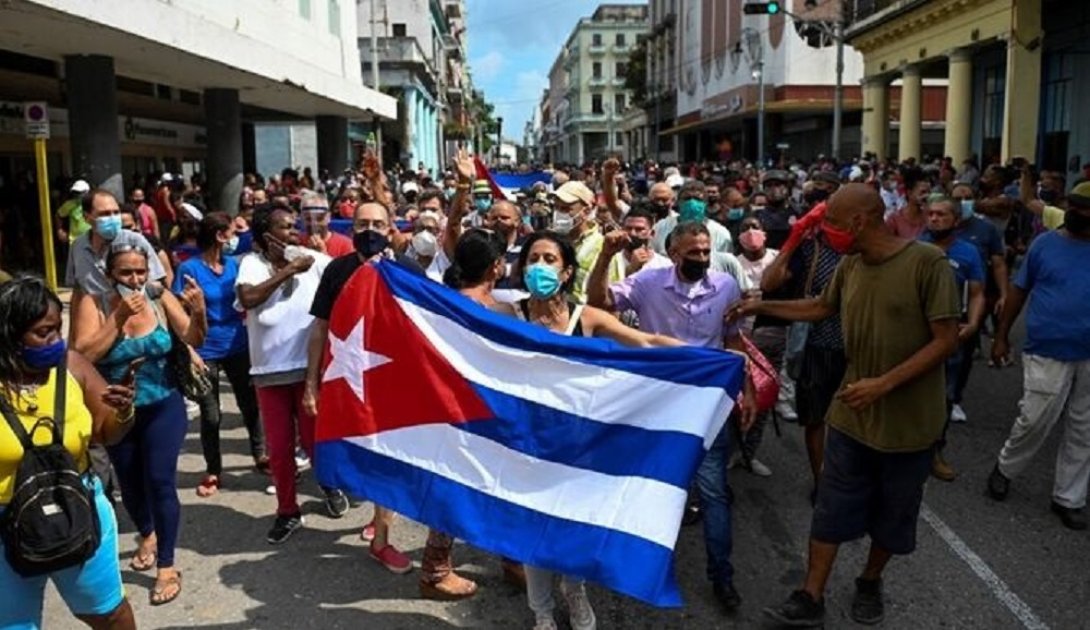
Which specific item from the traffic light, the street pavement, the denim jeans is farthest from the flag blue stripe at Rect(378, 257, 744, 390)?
the traffic light

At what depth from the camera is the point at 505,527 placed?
3.82 m

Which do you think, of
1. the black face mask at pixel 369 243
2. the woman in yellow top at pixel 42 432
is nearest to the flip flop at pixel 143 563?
the woman in yellow top at pixel 42 432

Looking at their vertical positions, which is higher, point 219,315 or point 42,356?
point 42,356

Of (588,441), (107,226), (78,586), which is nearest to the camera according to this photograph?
(78,586)

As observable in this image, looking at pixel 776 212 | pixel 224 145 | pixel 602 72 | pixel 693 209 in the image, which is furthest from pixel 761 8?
pixel 602 72

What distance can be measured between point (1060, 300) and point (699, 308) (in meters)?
2.11

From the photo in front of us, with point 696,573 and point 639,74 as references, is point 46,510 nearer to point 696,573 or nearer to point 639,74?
point 696,573

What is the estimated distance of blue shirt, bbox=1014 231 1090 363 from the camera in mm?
5098

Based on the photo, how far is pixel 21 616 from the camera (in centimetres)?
300

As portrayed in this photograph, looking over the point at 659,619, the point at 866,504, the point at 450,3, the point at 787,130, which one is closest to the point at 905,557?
the point at 866,504

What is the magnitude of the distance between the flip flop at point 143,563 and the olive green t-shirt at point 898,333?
344 cm

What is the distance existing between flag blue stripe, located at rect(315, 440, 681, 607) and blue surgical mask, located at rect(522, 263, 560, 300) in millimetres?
879

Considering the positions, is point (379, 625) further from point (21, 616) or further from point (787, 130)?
point (787, 130)

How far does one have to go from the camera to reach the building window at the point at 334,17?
27.1 metres
